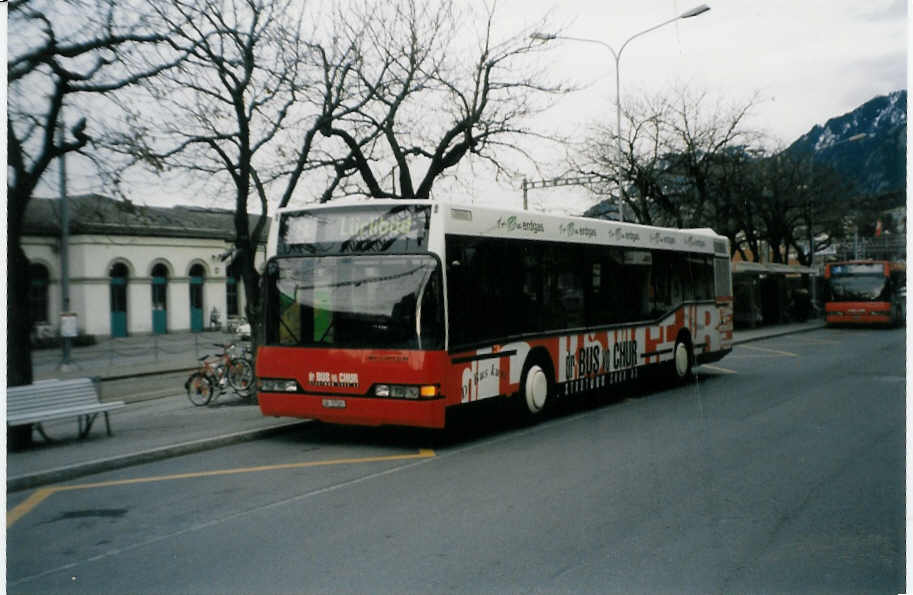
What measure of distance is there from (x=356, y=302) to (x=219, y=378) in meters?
7.27

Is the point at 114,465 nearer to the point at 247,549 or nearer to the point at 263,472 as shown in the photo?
the point at 263,472

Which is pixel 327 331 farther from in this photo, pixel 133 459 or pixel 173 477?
pixel 133 459

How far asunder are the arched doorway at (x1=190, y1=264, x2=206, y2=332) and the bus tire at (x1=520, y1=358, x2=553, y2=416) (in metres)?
5.77

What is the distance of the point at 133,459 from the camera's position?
9.13 meters

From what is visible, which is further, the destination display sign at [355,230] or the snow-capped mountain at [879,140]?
the destination display sign at [355,230]

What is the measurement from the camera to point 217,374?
1602cm

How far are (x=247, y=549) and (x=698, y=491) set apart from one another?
3.73 m

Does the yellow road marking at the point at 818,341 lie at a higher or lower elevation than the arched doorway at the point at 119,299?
lower

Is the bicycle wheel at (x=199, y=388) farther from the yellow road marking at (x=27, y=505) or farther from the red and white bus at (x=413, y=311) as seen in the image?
the yellow road marking at (x=27, y=505)

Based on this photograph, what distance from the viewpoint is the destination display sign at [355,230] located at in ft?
31.9

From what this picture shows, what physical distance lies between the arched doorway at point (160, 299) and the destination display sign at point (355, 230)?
278 cm

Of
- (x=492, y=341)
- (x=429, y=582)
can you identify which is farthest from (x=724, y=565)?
(x=492, y=341)

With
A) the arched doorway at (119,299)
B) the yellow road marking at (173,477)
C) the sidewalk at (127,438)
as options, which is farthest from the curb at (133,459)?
the arched doorway at (119,299)

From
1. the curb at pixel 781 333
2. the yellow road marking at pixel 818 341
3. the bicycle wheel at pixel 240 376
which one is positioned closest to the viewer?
the bicycle wheel at pixel 240 376
